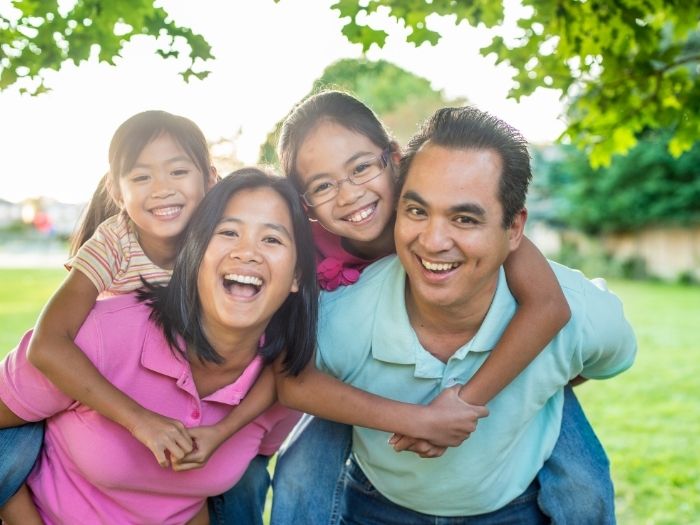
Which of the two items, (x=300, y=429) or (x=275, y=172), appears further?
(x=300, y=429)

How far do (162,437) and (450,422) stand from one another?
1.01m

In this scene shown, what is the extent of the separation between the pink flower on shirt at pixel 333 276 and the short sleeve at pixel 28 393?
43.2 inches

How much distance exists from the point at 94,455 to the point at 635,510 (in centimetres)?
379

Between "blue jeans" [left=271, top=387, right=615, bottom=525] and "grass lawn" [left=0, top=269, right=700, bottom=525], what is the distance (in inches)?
78.6

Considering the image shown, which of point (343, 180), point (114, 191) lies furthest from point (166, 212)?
point (343, 180)

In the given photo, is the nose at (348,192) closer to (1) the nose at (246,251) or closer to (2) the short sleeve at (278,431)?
(1) the nose at (246,251)

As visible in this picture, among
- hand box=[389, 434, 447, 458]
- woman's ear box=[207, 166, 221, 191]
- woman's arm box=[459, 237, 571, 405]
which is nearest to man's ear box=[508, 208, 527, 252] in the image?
woman's arm box=[459, 237, 571, 405]

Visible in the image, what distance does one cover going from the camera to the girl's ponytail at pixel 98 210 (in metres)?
3.72

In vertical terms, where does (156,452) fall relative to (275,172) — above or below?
below

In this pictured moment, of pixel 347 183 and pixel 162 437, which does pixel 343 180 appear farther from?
pixel 162 437

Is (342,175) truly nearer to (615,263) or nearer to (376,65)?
(376,65)

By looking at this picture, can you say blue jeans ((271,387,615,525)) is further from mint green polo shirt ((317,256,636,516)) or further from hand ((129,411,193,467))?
hand ((129,411,193,467))

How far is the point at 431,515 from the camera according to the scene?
341 cm

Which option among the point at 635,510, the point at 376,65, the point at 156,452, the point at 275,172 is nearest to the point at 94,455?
the point at 156,452
